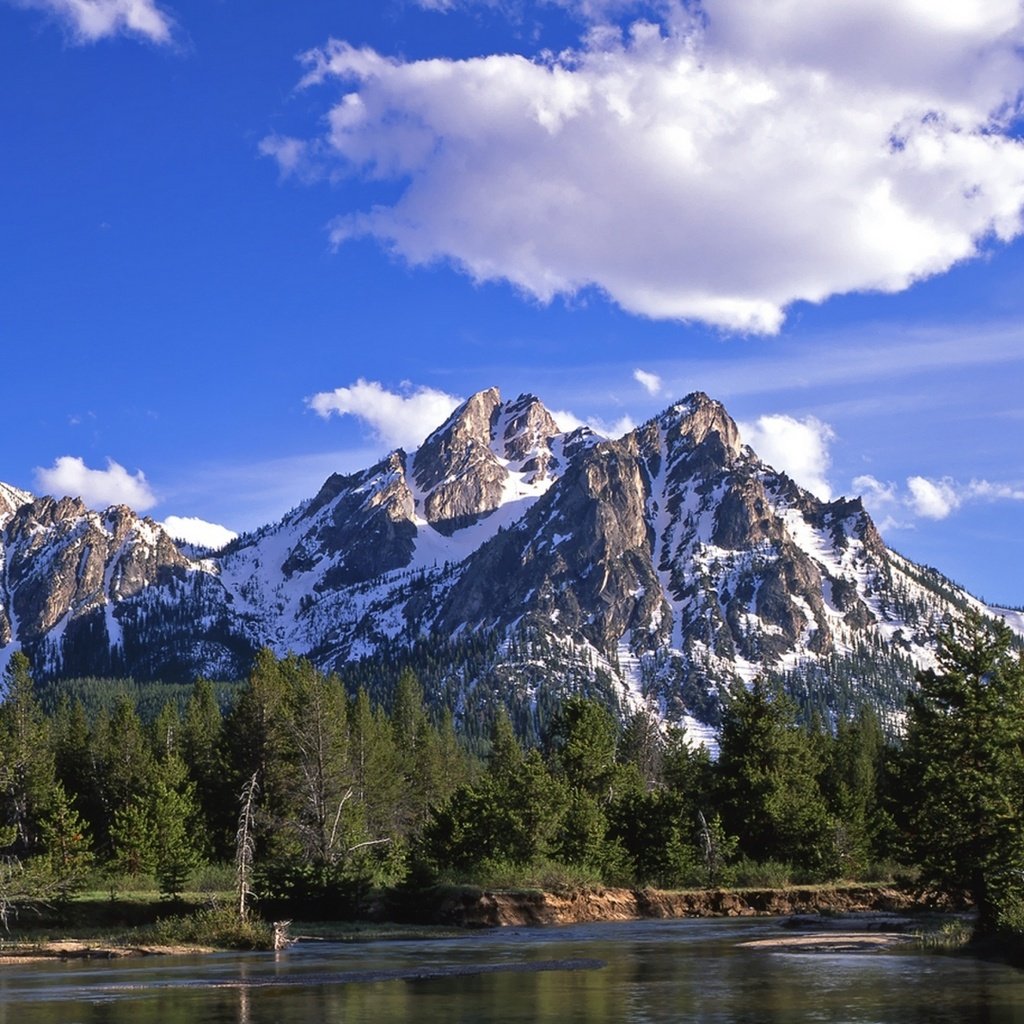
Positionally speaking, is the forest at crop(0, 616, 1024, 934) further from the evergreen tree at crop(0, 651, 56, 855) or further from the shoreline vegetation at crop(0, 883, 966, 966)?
the shoreline vegetation at crop(0, 883, 966, 966)

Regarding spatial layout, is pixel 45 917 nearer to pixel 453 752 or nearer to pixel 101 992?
pixel 101 992

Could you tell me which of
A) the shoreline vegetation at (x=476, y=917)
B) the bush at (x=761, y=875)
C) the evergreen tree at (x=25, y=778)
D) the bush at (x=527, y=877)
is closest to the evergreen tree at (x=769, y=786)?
the bush at (x=761, y=875)

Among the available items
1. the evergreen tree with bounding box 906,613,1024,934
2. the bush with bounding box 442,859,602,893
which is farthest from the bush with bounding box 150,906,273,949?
the evergreen tree with bounding box 906,613,1024,934

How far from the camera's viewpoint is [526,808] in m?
83.1

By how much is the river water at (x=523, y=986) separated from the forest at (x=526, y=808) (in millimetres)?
7357

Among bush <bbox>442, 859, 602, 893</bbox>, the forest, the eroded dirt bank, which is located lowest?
the eroded dirt bank

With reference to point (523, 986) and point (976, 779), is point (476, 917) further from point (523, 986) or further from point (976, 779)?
point (976, 779)

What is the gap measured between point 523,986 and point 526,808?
4143 cm

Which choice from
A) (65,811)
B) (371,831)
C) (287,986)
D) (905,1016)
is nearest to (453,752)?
(371,831)

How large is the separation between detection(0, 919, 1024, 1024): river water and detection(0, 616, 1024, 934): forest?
736cm

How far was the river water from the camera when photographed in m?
34.2

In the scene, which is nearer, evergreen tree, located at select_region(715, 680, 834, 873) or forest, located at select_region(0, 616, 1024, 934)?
forest, located at select_region(0, 616, 1024, 934)

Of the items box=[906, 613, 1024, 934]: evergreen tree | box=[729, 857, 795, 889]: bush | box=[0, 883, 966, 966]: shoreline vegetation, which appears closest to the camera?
box=[906, 613, 1024, 934]: evergreen tree

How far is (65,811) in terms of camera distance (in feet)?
309
